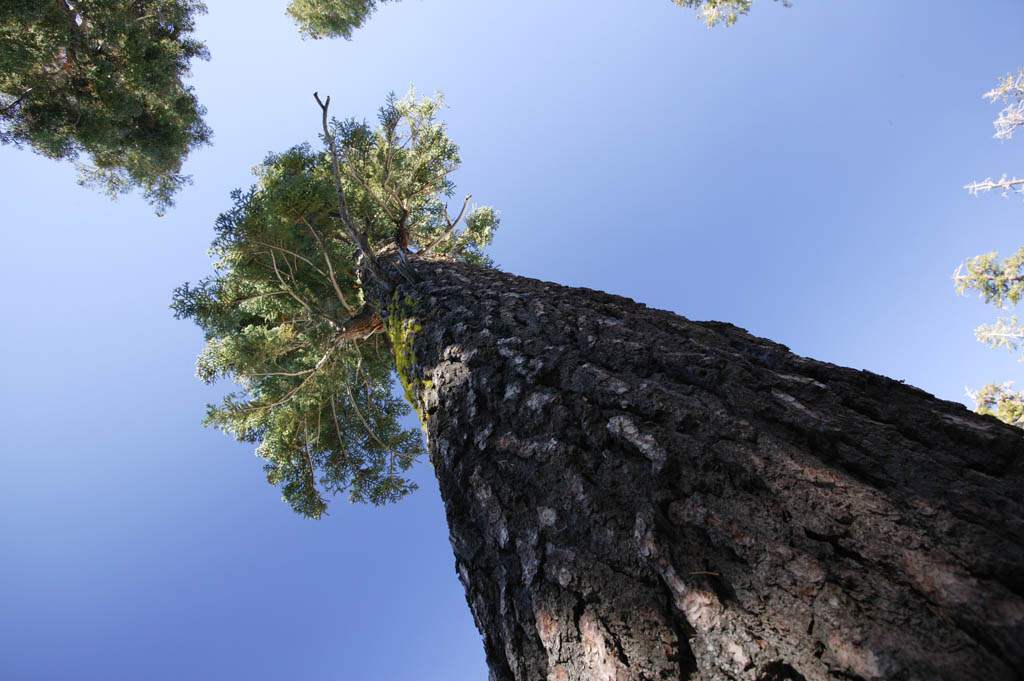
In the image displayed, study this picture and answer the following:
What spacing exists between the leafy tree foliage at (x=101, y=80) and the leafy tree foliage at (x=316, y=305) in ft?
9.93

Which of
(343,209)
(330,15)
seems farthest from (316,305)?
(330,15)

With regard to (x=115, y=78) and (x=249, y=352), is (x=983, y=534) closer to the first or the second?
(x=249, y=352)

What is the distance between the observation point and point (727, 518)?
3.31 ft

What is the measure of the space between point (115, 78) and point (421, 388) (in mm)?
9569

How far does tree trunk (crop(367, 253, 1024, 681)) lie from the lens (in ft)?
2.48

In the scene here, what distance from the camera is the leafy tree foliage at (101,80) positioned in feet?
22.1

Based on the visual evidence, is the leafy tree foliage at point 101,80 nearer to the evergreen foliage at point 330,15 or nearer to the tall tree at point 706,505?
the evergreen foliage at point 330,15

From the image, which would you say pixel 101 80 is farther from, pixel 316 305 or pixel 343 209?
pixel 343 209

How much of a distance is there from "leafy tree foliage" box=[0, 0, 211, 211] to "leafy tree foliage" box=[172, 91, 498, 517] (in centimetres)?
303

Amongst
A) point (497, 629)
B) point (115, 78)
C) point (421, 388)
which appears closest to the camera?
point (497, 629)

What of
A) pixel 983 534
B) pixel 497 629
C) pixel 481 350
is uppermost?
pixel 481 350

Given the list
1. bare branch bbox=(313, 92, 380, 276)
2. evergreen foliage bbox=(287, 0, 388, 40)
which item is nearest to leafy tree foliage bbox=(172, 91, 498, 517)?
bare branch bbox=(313, 92, 380, 276)

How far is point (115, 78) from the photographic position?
7.82 metres

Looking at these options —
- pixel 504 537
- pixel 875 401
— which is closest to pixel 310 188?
pixel 504 537
